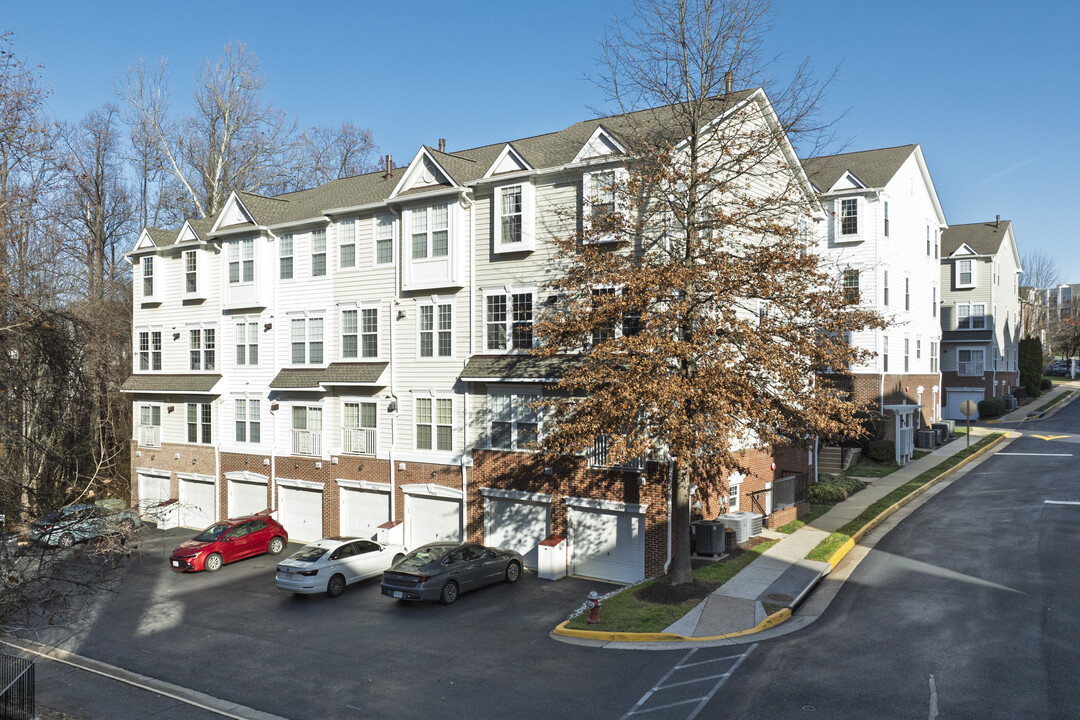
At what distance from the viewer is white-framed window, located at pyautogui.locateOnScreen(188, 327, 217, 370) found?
34.6 meters

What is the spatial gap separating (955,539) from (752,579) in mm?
7646

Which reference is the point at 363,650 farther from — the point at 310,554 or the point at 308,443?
the point at 308,443

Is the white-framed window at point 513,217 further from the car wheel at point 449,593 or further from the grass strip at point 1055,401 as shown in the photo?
the grass strip at point 1055,401

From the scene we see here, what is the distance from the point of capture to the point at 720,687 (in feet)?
46.0

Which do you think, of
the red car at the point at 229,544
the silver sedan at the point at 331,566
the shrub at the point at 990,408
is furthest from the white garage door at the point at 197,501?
the shrub at the point at 990,408

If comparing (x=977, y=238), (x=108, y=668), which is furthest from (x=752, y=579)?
(x=977, y=238)

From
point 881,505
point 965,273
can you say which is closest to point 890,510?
point 881,505

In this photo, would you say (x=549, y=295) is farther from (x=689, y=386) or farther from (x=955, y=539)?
(x=955, y=539)

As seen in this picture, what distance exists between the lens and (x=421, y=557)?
22.3 m

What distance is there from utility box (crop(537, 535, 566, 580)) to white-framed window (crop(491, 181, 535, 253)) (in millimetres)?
9329

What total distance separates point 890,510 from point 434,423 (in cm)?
1629

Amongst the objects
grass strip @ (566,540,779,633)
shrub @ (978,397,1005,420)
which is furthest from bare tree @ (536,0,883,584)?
shrub @ (978,397,1005,420)

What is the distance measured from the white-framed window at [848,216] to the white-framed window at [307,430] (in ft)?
90.3

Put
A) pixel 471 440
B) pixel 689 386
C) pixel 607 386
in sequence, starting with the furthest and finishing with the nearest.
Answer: pixel 471 440 < pixel 607 386 < pixel 689 386
